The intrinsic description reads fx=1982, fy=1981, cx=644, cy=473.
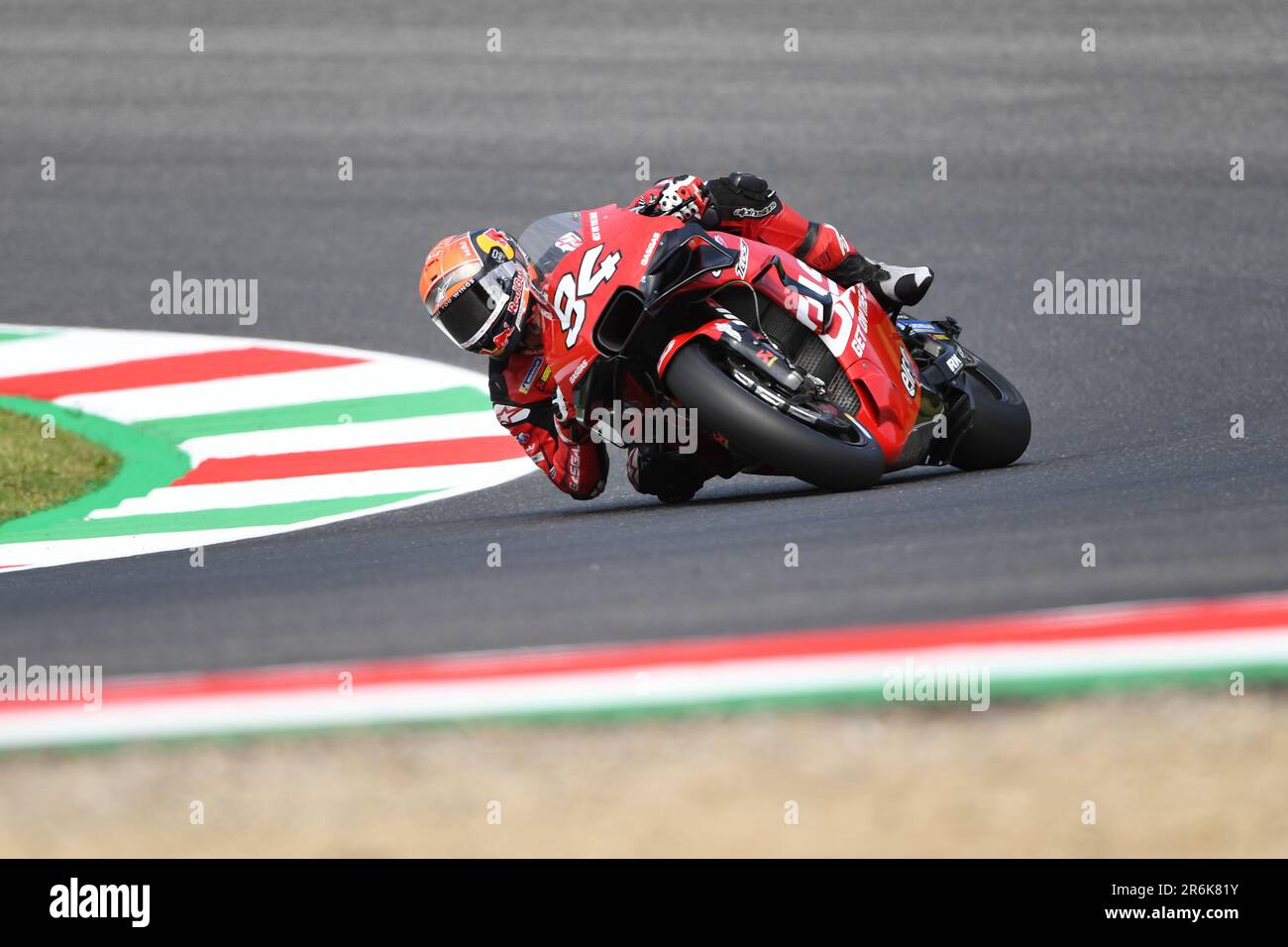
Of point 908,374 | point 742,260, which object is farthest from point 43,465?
point 908,374

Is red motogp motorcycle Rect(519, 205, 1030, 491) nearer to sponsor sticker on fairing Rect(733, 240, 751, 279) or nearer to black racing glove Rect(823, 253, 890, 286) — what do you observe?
sponsor sticker on fairing Rect(733, 240, 751, 279)

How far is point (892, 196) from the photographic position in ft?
38.5

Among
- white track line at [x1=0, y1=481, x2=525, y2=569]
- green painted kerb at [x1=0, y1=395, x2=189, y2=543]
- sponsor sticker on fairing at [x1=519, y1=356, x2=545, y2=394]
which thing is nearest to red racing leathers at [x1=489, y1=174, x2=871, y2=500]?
sponsor sticker on fairing at [x1=519, y1=356, x2=545, y2=394]

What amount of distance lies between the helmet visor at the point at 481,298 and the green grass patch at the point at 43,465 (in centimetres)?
269

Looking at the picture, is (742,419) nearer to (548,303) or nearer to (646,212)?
(548,303)

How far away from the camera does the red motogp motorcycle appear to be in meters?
6.46

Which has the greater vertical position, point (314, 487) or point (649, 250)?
point (649, 250)

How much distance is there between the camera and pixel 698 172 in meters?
12.2

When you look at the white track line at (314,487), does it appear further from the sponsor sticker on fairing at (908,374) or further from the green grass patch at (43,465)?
the sponsor sticker on fairing at (908,374)

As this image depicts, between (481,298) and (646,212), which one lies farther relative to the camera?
(646,212)

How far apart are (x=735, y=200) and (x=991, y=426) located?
1.27 metres

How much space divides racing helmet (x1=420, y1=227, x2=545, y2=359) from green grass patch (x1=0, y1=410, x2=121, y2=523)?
2.66 metres

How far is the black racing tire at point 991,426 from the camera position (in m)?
7.33
